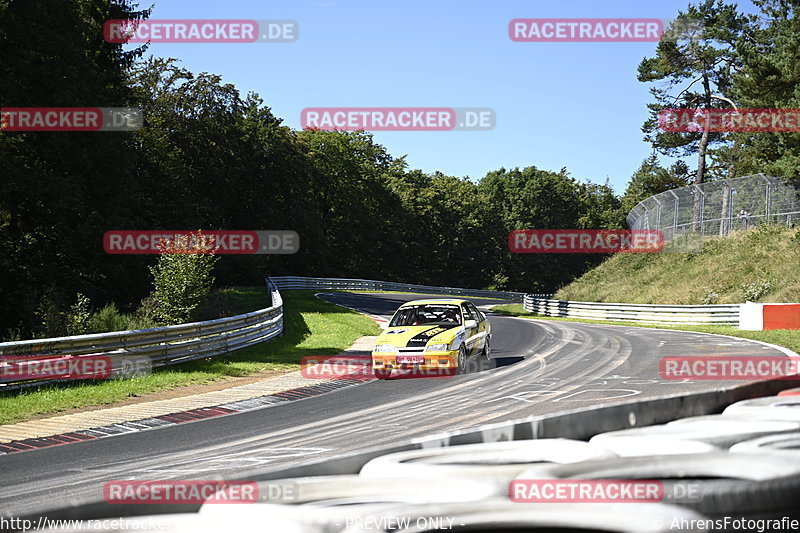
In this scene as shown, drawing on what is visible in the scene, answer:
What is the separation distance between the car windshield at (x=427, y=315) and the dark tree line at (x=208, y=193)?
9035 mm

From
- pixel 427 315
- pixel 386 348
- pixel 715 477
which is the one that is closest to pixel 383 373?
pixel 386 348

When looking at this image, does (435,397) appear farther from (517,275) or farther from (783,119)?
(517,275)

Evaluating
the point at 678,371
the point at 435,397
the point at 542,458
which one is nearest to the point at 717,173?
the point at 678,371

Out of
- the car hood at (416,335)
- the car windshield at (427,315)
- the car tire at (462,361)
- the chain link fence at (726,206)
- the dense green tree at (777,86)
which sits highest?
the dense green tree at (777,86)

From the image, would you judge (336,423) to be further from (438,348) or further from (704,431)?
(704,431)

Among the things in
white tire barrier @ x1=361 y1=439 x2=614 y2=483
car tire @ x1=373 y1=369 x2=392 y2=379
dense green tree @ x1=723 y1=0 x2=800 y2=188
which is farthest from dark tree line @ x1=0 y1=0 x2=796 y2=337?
white tire barrier @ x1=361 y1=439 x2=614 y2=483

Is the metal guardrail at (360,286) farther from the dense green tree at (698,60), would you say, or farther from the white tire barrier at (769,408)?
the white tire barrier at (769,408)

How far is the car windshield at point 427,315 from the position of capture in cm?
1603

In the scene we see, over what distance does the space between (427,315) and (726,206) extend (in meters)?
29.5

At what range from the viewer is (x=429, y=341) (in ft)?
48.1

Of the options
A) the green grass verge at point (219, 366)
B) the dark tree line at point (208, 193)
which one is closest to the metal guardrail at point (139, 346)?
the green grass verge at point (219, 366)

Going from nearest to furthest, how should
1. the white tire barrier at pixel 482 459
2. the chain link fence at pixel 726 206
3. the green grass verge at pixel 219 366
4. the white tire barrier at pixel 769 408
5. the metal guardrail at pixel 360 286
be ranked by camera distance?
the white tire barrier at pixel 482 459 → the white tire barrier at pixel 769 408 → the green grass verge at pixel 219 366 → the chain link fence at pixel 726 206 → the metal guardrail at pixel 360 286

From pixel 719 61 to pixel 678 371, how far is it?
1836 inches

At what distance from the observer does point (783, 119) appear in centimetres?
3475
